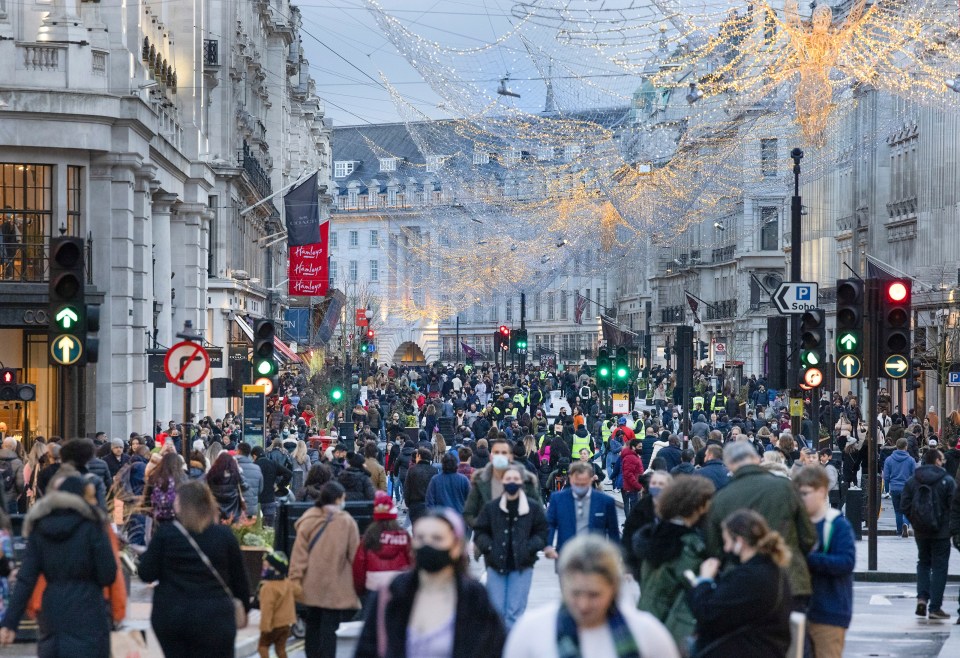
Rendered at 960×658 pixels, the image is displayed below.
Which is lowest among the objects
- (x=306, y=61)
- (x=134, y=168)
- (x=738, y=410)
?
(x=738, y=410)

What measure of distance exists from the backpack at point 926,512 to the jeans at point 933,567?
14cm

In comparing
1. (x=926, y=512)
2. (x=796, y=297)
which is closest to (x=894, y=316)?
(x=926, y=512)

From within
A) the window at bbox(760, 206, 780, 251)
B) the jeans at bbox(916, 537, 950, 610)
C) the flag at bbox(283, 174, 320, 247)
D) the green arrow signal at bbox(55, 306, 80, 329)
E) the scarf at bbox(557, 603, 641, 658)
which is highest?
the window at bbox(760, 206, 780, 251)

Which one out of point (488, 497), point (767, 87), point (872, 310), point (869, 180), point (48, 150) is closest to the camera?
point (488, 497)

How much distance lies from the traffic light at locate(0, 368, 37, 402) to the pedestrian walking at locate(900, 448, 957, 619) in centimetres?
1619

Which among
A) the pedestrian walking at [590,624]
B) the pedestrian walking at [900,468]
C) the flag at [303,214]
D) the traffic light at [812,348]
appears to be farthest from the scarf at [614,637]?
the flag at [303,214]

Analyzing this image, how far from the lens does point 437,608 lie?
283 inches

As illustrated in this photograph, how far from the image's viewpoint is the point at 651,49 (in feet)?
85.8

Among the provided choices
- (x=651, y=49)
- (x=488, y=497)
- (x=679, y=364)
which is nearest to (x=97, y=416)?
(x=679, y=364)

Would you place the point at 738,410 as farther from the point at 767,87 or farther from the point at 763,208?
the point at 763,208

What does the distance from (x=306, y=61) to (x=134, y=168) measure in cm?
6085

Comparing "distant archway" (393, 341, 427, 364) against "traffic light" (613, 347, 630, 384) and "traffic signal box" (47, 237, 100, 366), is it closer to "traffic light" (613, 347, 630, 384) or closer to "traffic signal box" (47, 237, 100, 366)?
"traffic light" (613, 347, 630, 384)

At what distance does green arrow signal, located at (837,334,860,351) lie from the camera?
68.5ft

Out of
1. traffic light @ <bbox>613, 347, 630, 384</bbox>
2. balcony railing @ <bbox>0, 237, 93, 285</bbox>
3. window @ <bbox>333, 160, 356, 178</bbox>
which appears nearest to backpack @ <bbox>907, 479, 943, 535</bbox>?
balcony railing @ <bbox>0, 237, 93, 285</bbox>
